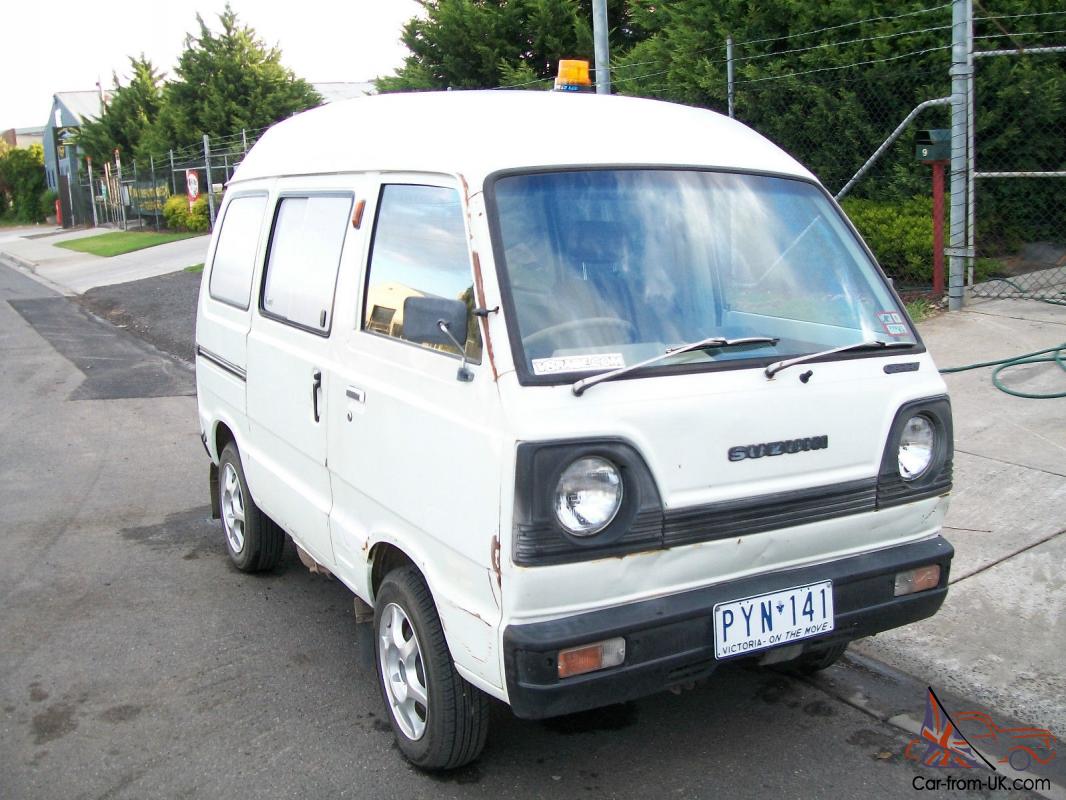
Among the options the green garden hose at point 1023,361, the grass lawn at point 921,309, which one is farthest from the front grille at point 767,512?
the grass lawn at point 921,309

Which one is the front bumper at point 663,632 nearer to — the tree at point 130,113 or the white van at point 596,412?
the white van at point 596,412

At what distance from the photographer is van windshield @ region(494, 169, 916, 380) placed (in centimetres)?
321

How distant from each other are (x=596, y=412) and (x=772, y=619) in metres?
0.88

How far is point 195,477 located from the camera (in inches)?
296

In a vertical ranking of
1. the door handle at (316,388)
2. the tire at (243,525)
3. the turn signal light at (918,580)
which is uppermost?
the door handle at (316,388)

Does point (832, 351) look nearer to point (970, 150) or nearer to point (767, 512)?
point (767, 512)

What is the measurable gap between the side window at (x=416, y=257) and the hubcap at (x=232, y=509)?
83.1 inches

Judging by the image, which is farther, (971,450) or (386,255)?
(971,450)

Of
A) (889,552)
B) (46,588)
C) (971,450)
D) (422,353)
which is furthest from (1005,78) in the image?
(46,588)

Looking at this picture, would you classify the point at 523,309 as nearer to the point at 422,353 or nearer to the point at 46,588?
the point at 422,353

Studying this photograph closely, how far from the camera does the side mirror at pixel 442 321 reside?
123 inches

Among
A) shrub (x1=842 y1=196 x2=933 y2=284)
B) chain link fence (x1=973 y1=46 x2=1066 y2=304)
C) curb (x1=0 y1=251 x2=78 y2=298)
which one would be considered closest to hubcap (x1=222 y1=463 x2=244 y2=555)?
chain link fence (x1=973 y1=46 x2=1066 y2=304)

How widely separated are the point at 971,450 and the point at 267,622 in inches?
161

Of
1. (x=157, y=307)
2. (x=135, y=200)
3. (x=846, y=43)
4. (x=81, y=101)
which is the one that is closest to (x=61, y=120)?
(x=81, y=101)
